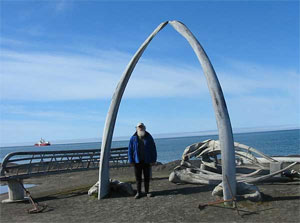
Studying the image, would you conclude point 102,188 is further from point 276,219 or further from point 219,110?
point 276,219

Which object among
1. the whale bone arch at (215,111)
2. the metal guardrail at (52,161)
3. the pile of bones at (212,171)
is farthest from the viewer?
the metal guardrail at (52,161)

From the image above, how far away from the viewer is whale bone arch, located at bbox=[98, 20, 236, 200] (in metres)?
7.10

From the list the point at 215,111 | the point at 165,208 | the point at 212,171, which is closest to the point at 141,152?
the point at 165,208

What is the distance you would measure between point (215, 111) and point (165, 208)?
235 centimetres

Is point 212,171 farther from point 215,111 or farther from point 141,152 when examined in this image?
point 215,111

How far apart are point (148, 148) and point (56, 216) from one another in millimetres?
2622

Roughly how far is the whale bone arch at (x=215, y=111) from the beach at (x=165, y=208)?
0.50 m

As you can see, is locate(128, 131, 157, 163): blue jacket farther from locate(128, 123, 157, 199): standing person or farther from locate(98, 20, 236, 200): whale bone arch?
locate(98, 20, 236, 200): whale bone arch

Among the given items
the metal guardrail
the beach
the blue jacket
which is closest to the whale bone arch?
the beach

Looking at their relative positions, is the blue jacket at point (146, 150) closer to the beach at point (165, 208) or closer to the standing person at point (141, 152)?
the standing person at point (141, 152)

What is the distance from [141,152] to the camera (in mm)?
8367

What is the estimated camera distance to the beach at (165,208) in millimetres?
6480

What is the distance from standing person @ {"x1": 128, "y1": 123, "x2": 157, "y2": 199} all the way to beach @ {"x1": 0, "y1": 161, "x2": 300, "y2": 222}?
608mm

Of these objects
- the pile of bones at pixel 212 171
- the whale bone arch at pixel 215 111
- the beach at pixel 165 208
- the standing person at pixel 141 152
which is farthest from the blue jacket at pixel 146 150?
the pile of bones at pixel 212 171
